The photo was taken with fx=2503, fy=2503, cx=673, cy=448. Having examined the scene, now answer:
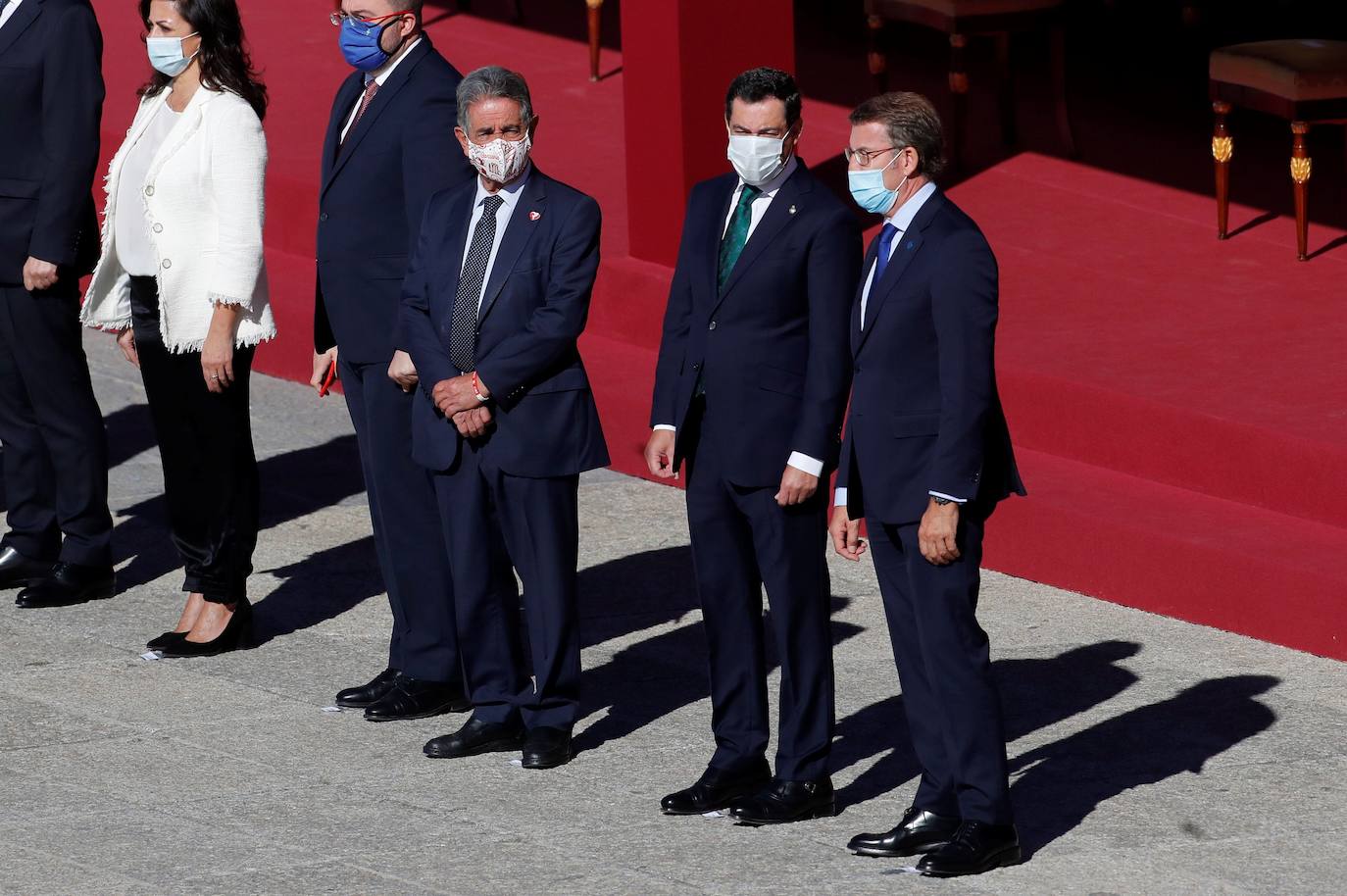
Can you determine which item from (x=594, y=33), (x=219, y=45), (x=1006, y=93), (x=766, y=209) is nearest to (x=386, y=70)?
(x=219, y=45)

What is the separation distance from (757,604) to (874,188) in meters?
1.12

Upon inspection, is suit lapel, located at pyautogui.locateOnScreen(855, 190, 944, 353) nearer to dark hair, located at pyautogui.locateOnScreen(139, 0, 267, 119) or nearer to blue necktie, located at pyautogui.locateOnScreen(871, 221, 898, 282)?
blue necktie, located at pyautogui.locateOnScreen(871, 221, 898, 282)

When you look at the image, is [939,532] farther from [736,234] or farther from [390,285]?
[390,285]

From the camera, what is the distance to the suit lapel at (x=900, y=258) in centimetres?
540

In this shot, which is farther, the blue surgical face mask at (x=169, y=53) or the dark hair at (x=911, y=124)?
the blue surgical face mask at (x=169, y=53)

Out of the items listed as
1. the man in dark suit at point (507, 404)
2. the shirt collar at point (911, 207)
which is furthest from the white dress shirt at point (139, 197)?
the shirt collar at point (911, 207)

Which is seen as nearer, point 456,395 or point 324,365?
point 456,395

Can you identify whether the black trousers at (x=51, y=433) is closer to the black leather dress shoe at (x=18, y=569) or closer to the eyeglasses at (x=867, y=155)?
the black leather dress shoe at (x=18, y=569)

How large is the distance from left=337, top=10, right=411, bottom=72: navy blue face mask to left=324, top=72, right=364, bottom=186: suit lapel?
112mm

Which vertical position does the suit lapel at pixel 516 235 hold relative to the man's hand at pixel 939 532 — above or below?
above

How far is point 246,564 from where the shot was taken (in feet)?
23.7

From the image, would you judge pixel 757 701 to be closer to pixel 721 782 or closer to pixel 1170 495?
pixel 721 782

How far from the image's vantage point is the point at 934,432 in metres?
5.45

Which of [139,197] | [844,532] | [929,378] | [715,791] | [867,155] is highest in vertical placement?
[867,155]
